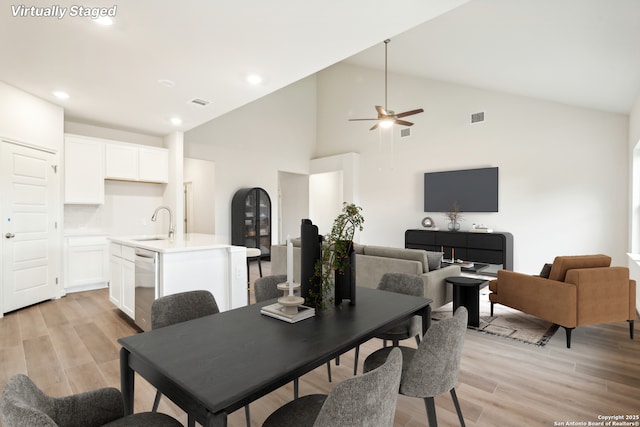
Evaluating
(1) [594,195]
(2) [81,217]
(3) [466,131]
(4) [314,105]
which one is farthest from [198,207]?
(1) [594,195]

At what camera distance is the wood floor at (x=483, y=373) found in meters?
2.04

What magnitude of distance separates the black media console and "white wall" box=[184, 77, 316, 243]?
357 cm

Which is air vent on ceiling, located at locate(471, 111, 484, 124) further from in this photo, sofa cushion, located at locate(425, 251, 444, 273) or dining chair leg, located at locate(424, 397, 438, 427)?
dining chair leg, located at locate(424, 397, 438, 427)

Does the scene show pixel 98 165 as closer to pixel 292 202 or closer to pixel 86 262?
pixel 86 262

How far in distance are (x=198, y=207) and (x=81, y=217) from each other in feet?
8.31

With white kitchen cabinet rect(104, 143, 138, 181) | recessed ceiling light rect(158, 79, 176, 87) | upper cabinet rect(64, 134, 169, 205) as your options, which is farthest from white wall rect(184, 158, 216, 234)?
recessed ceiling light rect(158, 79, 176, 87)

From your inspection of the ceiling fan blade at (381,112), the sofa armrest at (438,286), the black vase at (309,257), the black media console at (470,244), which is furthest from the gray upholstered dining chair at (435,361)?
the black media console at (470,244)

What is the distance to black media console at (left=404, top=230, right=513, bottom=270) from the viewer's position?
5.91 meters

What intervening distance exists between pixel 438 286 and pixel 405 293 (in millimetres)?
1458

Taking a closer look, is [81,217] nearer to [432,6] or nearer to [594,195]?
[432,6]

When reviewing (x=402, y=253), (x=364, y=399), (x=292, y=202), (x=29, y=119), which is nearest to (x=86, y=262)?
(x=29, y=119)

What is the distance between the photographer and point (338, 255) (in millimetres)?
1694

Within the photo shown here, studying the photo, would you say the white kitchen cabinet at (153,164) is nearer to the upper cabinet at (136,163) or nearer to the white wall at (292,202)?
the upper cabinet at (136,163)

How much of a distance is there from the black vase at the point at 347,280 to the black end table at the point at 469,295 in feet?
7.06
